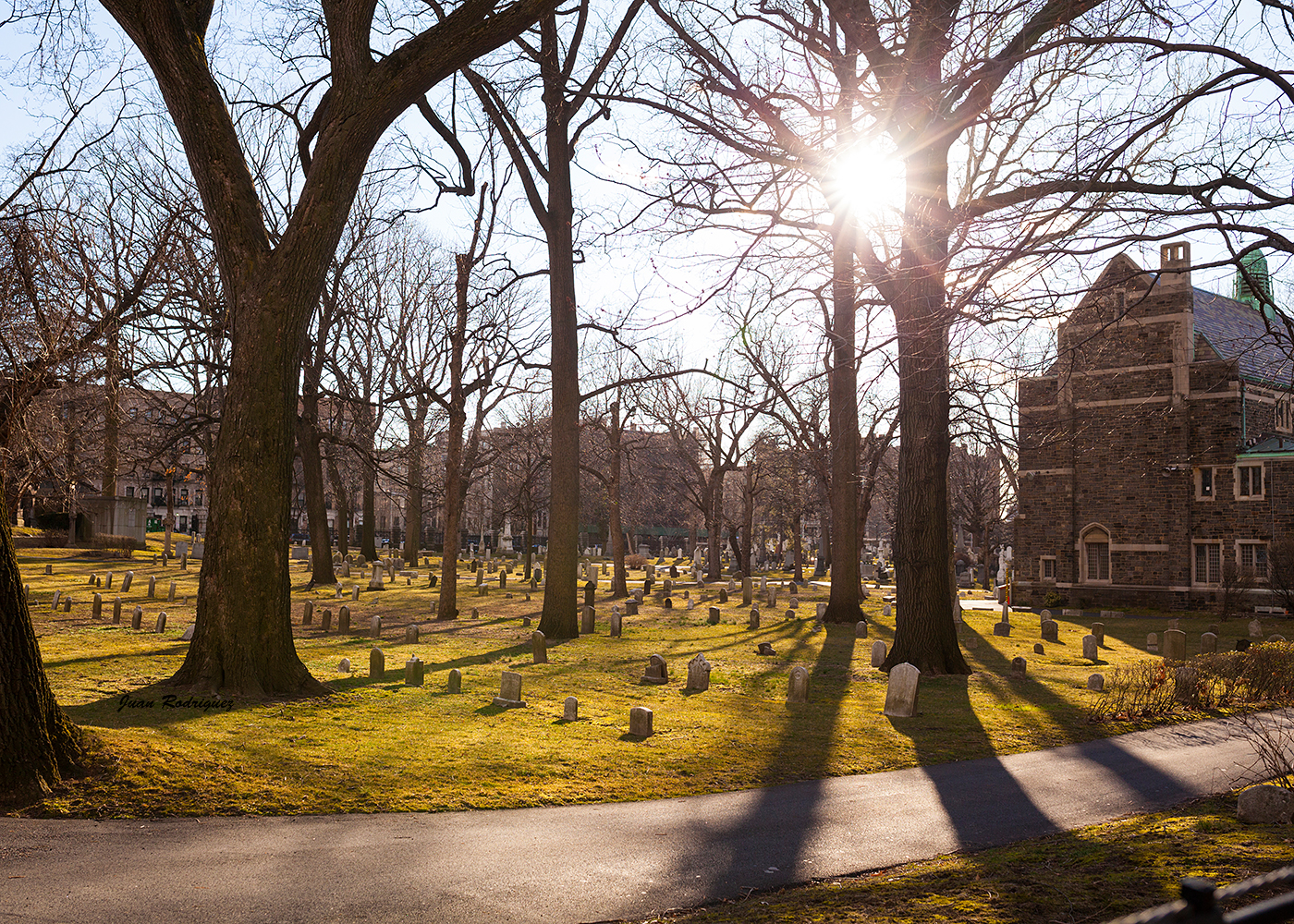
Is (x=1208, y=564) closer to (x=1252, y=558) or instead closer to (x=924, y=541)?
(x=1252, y=558)

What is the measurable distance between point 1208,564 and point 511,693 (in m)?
27.6

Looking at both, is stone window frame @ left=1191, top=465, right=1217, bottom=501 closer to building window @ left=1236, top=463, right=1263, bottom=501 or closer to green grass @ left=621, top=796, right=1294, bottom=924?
building window @ left=1236, top=463, right=1263, bottom=501

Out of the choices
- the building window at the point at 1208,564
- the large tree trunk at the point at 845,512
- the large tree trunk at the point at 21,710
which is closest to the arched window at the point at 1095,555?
the building window at the point at 1208,564

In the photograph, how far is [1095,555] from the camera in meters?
31.7

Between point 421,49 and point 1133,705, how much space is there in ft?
39.6

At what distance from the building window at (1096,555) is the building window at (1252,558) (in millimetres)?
3962

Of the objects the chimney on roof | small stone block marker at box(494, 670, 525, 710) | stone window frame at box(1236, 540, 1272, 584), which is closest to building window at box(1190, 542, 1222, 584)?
stone window frame at box(1236, 540, 1272, 584)

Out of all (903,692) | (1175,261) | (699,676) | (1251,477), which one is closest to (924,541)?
(903,692)

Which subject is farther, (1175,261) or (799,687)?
(1175,261)

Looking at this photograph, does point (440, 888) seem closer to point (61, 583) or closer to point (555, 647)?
point (555, 647)

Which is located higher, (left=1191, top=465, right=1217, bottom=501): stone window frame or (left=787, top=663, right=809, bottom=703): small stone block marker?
(left=1191, top=465, right=1217, bottom=501): stone window frame

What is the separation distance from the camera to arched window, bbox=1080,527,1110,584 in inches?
1235

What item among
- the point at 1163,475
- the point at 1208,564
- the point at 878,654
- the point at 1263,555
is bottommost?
the point at 878,654

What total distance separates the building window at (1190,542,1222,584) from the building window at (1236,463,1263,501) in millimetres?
1832
